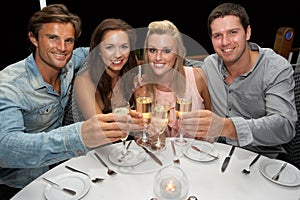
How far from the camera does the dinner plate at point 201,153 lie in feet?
4.41

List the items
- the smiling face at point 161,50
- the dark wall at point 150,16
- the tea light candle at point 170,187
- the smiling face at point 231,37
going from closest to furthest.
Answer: the tea light candle at point 170,187
the smiling face at point 231,37
the smiling face at point 161,50
the dark wall at point 150,16

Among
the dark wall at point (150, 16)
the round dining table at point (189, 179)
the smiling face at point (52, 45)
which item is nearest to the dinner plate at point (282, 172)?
the round dining table at point (189, 179)

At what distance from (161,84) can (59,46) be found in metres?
0.74

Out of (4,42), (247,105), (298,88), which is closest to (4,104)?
(247,105)

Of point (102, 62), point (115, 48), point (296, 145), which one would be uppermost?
point (115, 48)

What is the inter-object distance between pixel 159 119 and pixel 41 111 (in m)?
0.68

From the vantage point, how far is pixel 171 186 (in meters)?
1.09

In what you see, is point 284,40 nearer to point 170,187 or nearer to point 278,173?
point 278,173

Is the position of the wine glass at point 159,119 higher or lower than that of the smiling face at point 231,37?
lower

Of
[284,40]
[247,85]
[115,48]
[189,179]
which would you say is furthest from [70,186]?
[284,40]

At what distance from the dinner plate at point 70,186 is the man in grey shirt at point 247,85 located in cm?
73

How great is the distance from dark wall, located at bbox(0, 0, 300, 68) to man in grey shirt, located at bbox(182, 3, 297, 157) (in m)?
1.83

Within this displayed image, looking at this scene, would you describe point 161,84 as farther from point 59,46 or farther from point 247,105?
point 59,46

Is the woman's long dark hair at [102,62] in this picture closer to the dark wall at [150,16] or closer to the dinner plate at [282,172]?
the dinner plate at [282,172]
